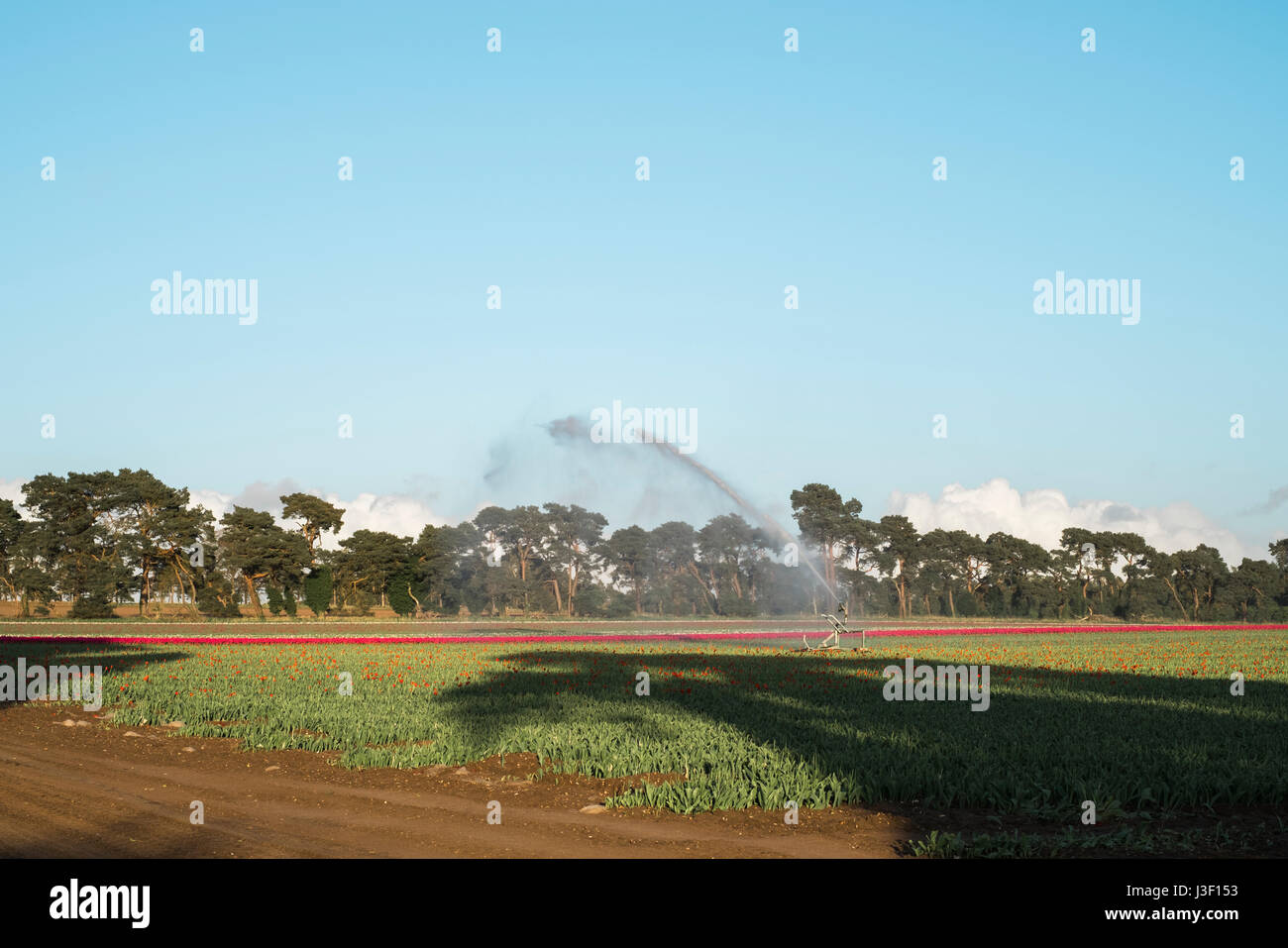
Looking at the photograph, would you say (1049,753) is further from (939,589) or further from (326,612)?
(939,589)

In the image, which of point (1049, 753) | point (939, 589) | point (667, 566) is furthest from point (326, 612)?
point (1049, 753)

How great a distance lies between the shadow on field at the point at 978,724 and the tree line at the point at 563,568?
50.6 m

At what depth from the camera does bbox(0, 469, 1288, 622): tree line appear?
282 feet

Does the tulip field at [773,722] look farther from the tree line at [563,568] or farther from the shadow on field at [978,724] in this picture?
the tree line at [563,568]

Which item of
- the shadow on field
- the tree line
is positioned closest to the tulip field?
the shadow on field

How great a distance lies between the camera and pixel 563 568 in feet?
366

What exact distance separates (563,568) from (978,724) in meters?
96.0

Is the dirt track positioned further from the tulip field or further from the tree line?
the tree line

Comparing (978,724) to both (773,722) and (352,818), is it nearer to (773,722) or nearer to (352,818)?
(773,722)

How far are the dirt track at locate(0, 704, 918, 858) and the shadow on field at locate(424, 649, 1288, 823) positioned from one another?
1.95 meters

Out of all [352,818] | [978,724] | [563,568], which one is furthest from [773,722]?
[563,568]

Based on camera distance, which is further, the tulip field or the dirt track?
the tulip field
